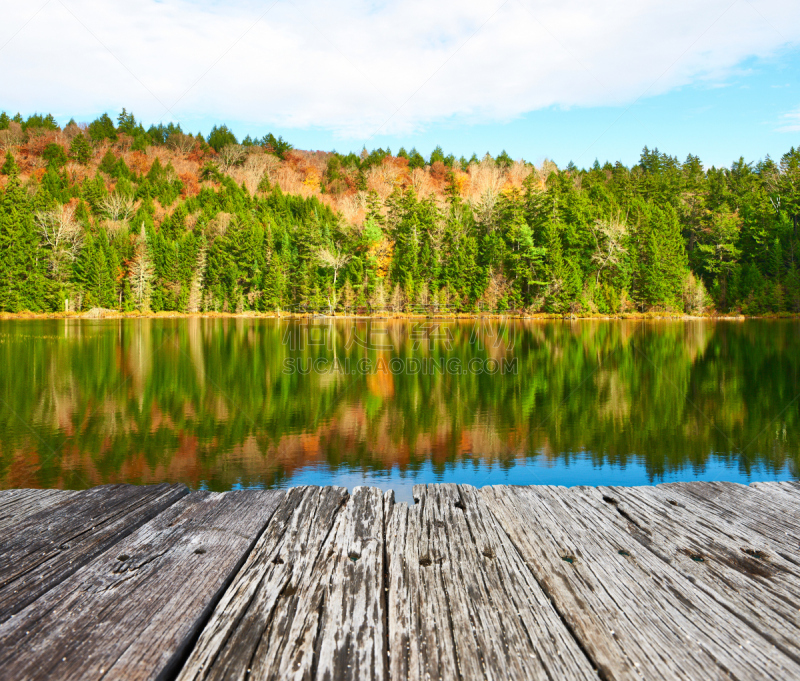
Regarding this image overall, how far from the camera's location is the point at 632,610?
1.71m

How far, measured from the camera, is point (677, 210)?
52469 millimetres

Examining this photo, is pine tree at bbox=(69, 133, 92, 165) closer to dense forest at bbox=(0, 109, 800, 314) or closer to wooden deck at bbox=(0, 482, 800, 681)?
dense forest at bbox=(0, 109, 800, 314)

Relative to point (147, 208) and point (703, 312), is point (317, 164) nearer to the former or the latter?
point (147, 208)

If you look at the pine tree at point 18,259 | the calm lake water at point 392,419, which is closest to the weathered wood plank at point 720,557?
the calm lake water at point 392,419

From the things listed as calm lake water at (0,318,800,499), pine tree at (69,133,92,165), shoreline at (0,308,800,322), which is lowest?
calm lake water at (0,318,800,499)

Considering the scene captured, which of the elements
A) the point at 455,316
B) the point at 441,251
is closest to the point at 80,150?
the point at 441,251

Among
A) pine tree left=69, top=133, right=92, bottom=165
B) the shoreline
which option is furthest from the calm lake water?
pine tree left=69, top=133, right=92, bottom=165

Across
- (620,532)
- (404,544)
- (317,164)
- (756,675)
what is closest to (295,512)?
(404,544)

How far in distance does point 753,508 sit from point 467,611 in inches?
73.8

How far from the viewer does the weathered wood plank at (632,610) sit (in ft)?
4.77

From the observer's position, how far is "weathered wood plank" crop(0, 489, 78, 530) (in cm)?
238

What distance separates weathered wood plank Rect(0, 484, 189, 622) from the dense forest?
149 feet

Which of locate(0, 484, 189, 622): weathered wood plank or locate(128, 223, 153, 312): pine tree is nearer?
locate(0, 484, 189, 622): weathered wood plank

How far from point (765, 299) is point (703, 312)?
15.9 feet
